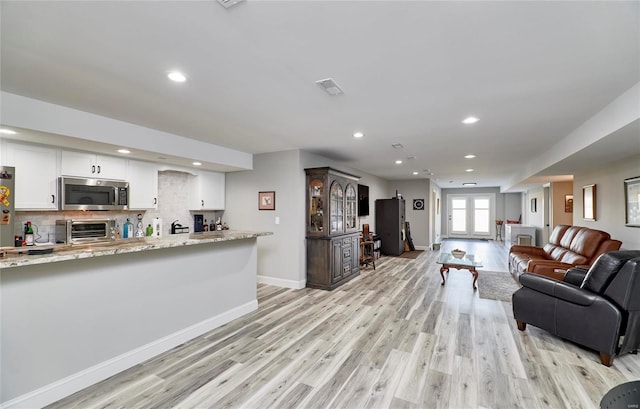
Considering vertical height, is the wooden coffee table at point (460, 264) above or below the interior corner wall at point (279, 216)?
below

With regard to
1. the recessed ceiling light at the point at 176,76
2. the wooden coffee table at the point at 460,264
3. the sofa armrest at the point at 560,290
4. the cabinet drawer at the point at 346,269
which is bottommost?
the cabinet drawer at the point at 346,269

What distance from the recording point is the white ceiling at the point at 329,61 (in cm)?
151

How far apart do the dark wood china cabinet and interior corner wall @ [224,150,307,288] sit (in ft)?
0.48

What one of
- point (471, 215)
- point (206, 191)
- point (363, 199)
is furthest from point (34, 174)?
point (471, 215)

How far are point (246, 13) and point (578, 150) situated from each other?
166 inches

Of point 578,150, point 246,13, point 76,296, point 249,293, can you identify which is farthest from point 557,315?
point 76,296

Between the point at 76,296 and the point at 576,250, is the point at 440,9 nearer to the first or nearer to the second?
the point at 76,296

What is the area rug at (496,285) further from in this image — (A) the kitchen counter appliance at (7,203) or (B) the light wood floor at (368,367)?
(A) the kitchen counter appliance at (7,203)

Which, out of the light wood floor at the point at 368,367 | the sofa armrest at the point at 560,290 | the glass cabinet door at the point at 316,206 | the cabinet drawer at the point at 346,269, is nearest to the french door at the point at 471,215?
the cabinet drawer at the point at 346,269

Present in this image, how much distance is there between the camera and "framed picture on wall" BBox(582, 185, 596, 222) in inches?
193

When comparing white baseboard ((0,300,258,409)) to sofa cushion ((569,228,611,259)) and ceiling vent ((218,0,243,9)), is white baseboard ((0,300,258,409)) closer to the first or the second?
ceiling vent ((218,0,243,9))

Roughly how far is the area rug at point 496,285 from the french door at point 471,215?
7456 millimetres

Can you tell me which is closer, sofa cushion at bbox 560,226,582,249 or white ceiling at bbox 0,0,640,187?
white ceiling at bbox 0,0,640,187

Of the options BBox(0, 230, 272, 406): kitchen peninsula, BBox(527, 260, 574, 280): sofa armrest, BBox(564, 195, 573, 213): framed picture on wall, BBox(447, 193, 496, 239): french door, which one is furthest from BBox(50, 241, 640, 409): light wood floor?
BBox(447, 193, 496, 239): french door
